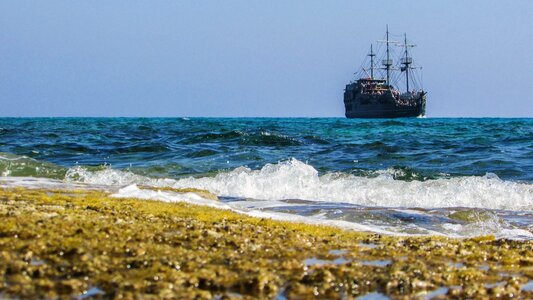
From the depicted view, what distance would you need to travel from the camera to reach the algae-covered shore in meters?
5.50

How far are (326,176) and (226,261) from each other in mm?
16554

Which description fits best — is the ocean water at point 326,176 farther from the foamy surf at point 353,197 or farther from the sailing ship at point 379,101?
the sailing ship at point 379,101

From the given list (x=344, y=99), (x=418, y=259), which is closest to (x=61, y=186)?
(x=418, y=259)

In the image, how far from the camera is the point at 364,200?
63.3ft

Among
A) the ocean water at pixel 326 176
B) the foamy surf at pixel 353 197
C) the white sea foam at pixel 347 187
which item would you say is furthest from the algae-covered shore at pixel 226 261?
the white sea foam at pixel 347 187

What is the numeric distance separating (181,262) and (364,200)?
1359 centimetres

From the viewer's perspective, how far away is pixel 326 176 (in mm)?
22812

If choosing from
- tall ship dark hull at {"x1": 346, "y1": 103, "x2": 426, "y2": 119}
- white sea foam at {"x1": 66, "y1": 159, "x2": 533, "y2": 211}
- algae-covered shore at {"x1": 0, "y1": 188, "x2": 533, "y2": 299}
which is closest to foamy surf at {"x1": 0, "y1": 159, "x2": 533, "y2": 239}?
white sea foam at {"x1": 66, "y1": 159, "x2": 533, "y2": 211}

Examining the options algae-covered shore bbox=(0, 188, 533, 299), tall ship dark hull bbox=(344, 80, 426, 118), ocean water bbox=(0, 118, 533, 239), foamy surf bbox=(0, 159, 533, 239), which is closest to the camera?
algae-covered shore bbox=(0, 188, 533, 299)

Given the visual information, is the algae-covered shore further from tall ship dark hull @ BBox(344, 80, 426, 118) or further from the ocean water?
tall ship dark hull @ BBox(344, 80, 426, 118)

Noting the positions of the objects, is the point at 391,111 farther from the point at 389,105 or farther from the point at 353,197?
the point at 353,197

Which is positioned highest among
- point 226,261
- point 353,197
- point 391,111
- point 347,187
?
point 391,111

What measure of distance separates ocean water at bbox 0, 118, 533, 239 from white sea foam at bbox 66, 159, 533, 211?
3 cm

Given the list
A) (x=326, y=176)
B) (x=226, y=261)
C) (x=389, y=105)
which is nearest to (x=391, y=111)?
(x=389, y=105)
